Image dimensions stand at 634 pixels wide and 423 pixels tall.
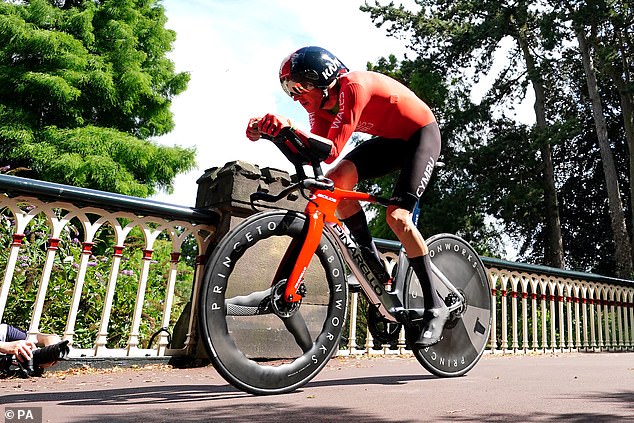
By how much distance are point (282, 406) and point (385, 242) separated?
10.7 feet

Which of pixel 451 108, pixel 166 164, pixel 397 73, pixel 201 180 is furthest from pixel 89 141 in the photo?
pixel 201 180

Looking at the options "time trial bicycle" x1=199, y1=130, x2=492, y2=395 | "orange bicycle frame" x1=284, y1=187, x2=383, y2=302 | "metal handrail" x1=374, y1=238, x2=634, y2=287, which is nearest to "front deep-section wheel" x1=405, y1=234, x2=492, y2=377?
"time trial bicycle" x1=199, y1=130, x2=492, y2=395

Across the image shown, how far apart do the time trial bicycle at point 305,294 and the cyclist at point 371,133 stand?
126 millimetres

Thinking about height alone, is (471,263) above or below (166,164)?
below

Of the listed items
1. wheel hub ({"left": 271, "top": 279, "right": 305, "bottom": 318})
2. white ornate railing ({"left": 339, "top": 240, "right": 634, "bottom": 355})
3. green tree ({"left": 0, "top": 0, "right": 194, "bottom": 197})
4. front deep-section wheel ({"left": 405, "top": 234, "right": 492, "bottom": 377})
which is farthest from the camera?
green tree ({"left": 0, "top": 0, "right": 194, "bottom": 197})

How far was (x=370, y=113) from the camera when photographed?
3154 mm

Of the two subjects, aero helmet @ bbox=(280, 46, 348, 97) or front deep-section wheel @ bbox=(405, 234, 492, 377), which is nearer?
aero helmet @ bbox=(280, 46, 348, 97)

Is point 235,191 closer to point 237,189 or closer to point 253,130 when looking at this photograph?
point 237,189

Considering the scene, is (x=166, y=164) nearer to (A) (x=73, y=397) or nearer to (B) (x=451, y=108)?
(B) (x=451, y=108)

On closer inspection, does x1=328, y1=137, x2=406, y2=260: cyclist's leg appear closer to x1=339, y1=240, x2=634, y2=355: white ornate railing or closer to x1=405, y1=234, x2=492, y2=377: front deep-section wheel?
x1=405, y1=234, x2=492, y2=377: front deep-section wheel

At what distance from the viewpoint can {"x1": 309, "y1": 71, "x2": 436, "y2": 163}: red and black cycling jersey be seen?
282 cm

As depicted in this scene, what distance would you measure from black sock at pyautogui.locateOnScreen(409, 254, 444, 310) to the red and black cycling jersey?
0.75m

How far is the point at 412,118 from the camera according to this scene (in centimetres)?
330

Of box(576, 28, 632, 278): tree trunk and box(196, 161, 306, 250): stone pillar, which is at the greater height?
box(576, 28, 632, 278): tree trunk
